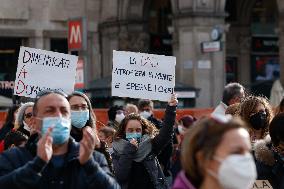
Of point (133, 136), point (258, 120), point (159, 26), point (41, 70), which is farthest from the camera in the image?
point (159, 26)

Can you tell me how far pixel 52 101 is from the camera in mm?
5234

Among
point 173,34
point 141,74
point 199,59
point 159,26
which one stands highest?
point 159,26

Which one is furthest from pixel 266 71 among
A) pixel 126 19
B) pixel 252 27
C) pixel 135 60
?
pixel 135 60

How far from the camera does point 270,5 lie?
3034 centimetres

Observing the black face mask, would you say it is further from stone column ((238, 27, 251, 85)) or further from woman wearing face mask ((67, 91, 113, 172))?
stone column ((238, 27, 251, 85))

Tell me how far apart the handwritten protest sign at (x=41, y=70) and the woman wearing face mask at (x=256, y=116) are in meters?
2.25

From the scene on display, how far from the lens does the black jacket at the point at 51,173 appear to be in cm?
493

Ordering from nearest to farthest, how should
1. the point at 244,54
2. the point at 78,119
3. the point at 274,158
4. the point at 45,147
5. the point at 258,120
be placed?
the point at 45,147 < the point at 274,158 < the point at 78,119 < the point at 258,120 < the point at 244,54

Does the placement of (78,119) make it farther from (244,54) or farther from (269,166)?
(244,54)

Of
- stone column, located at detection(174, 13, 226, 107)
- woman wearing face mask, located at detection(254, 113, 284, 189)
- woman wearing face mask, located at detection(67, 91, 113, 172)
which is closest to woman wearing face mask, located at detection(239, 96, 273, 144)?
woman wearing face mask, located at detection(254, 113, 284, 189)

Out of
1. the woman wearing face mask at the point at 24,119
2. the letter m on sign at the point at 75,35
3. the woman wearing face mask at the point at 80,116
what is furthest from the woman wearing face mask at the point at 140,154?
the letter m on sign at the point at 75,35

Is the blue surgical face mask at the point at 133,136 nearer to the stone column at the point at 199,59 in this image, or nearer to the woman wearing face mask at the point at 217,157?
the woman wearing face mask at the point at 217,157

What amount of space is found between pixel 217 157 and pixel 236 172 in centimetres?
16

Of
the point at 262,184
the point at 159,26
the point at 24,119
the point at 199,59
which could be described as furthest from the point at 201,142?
the point at 159,26
